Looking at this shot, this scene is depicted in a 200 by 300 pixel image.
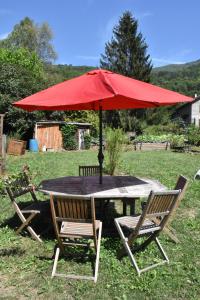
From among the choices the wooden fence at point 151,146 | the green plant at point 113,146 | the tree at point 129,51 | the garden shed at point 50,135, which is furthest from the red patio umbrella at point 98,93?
the tree at point 129,51

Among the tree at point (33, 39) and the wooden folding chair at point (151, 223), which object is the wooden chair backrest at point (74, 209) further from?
the tree at point (33, 39)

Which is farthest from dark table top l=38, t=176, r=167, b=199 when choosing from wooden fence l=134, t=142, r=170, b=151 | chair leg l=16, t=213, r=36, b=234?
wooden fence l=134, t=142, r=170, b=151

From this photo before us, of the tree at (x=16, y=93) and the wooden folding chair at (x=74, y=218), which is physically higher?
the tree at (x=16, y=93)

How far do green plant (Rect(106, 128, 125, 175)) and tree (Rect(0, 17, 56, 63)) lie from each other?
4100 centimetres

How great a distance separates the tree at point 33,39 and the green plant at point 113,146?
135 feet

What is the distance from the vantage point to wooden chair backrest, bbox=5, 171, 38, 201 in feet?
18.4

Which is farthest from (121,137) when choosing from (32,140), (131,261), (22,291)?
(32,140)

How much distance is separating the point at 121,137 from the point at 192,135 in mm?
16165

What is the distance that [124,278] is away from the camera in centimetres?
422

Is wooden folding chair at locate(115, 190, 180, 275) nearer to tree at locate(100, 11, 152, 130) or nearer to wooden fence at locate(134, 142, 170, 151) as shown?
wooden fence at locate(134, 142, 170, 151)

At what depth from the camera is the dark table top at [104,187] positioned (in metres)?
5.23

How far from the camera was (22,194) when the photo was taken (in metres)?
5.87

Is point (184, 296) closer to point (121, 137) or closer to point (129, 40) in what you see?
point (121, 137)

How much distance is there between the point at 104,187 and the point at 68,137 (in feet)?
64.6
